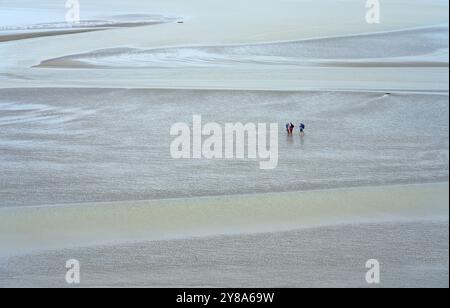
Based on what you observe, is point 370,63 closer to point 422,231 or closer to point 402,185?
point 402,185

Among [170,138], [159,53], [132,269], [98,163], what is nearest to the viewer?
[132,269]

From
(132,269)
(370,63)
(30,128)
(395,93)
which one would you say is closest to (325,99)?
(395,93)

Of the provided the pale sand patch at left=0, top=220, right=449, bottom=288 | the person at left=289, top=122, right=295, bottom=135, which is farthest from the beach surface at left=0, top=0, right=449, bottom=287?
the person at left=289, top=122, right=295, bottom=135

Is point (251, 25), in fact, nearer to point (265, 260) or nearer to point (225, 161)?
point (225, 161)

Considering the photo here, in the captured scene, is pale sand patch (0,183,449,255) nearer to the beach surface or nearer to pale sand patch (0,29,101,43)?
the beach surface

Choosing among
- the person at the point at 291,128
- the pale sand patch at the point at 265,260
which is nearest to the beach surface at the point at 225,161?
the pale sand patch at the point at 265,260

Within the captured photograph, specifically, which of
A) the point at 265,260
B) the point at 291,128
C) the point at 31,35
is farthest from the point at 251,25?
the point at 265,260
